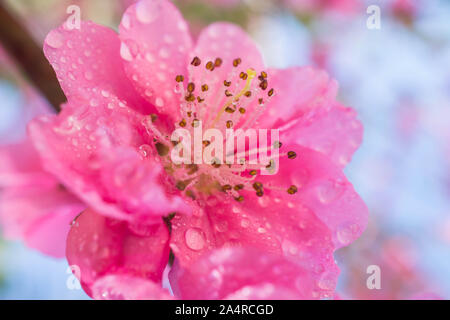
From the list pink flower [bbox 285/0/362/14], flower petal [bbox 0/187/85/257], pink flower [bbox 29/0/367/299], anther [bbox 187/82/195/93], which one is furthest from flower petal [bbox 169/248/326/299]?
pink flower [bbox 285/0/362/14]

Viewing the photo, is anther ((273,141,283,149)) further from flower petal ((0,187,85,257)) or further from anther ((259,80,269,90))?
flower petal ((0,187,85,257))

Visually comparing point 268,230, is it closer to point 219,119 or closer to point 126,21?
point 219,119

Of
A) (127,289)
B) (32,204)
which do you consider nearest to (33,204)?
(32,204)

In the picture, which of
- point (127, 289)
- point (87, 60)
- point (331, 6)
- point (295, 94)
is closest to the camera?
point (127, 289)

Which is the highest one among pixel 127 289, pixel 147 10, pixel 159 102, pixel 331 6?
pixel 331 6
